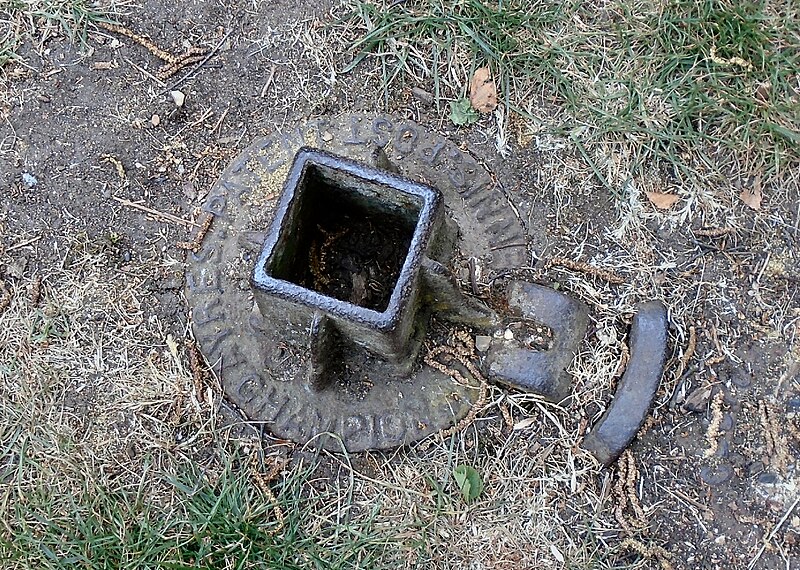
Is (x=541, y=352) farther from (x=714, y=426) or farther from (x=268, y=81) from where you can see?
(x=268, y=81)

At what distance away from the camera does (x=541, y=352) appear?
2.14 m

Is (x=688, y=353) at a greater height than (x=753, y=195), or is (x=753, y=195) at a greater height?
(x=753, y=195)

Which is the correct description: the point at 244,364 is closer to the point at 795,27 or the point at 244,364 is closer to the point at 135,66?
the point at 135,66

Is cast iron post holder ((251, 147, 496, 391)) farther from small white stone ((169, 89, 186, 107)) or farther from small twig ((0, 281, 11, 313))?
small twig ((0, 281, 11, 313))

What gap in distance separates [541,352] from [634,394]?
11.3 inches

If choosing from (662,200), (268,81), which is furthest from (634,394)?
(268,81)

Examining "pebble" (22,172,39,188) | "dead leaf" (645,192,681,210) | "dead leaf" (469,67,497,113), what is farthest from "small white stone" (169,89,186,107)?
"dead leaf" (645,192,681,210)

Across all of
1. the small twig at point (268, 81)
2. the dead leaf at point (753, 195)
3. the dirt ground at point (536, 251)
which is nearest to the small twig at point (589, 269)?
the dirt ground at point (536, 251)

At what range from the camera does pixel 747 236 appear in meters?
2.35

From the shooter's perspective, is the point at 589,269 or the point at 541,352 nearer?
the point at 541,352

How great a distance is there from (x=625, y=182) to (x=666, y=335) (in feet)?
1.55

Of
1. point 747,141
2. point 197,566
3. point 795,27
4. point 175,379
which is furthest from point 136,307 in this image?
point 795,27

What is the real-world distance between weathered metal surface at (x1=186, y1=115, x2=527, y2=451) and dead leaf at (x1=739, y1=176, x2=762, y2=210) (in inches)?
27.7

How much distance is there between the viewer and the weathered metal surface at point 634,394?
2154 mm
